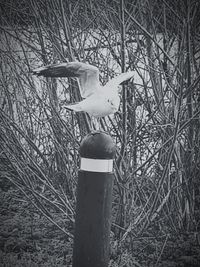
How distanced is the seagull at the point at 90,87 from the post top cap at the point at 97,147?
15.4 inches

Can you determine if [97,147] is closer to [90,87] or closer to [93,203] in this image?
[93,203]

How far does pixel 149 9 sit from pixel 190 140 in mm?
1425

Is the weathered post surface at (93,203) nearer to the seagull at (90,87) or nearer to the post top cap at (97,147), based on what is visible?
the post top cap at (97,147)

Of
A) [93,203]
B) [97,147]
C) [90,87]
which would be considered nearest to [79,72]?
[90,87]

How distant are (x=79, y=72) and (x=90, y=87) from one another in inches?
6.1

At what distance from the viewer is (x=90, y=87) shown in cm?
266

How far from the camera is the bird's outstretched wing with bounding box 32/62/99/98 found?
2479mm

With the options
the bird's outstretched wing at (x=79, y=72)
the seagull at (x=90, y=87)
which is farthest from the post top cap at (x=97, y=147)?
the bird's outstretched wing at (x=79, y=72)

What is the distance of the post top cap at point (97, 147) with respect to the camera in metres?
2.07

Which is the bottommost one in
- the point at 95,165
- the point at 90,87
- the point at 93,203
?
the point at 93,203

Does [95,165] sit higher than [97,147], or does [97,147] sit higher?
[97,147]

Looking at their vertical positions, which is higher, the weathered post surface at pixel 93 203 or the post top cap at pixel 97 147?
the post top cap at pixel 97 147

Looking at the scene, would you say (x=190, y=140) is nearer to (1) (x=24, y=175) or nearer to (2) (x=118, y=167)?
(2) (x=118, y=167)

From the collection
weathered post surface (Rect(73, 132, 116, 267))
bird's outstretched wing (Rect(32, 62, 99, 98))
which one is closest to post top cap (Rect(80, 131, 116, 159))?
weathered post surface (Rect(73, 132, 116, 267))
